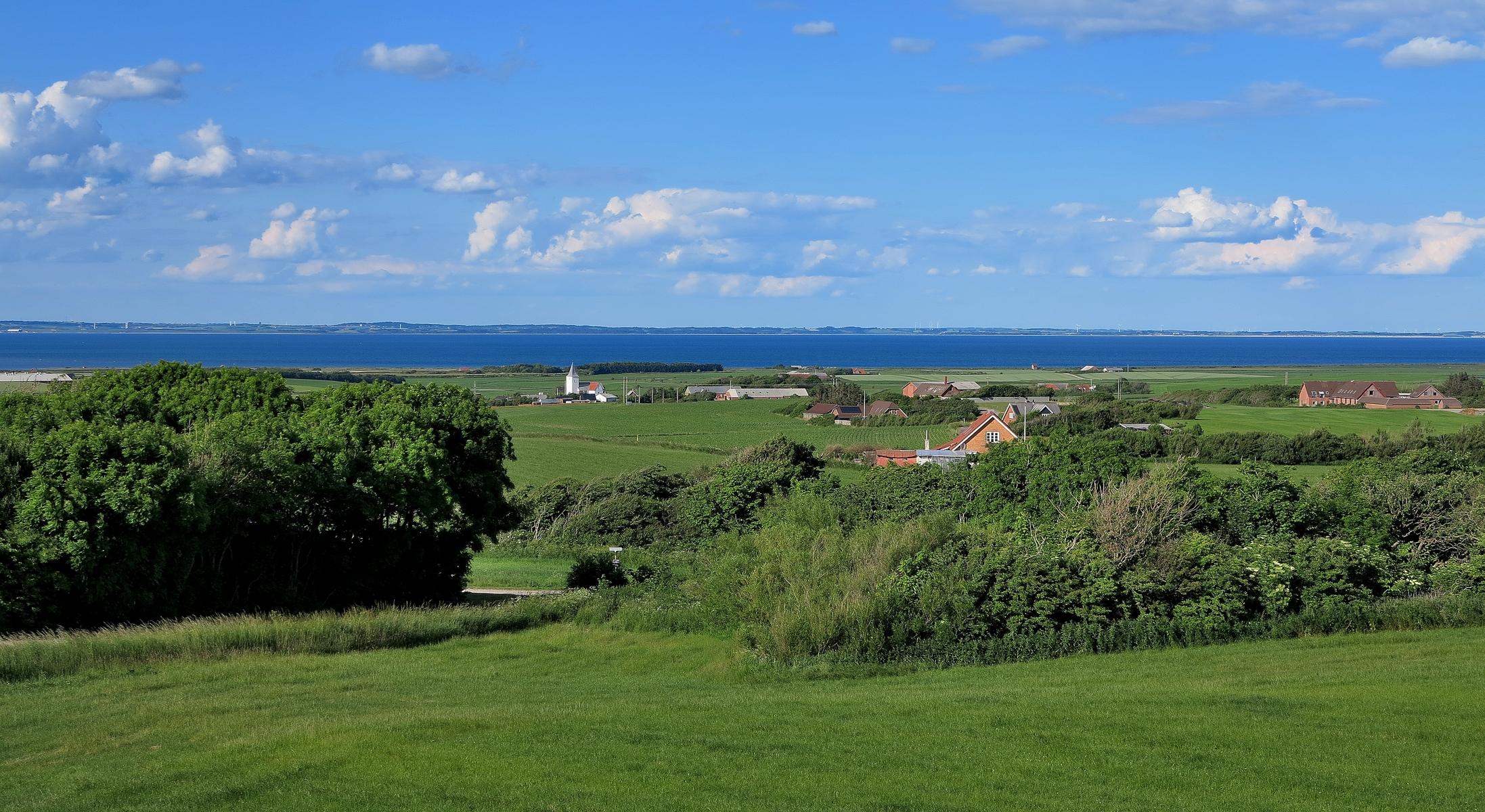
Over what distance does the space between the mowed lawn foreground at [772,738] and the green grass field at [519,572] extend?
1711 cm

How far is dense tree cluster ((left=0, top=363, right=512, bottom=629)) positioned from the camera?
25906 mm

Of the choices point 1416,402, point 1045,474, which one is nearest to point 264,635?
point 1045,474

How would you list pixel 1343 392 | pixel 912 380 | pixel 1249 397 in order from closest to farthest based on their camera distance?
pixel 1343 392
pixel 1249 397
pixel 912 380

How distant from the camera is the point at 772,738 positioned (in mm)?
16469

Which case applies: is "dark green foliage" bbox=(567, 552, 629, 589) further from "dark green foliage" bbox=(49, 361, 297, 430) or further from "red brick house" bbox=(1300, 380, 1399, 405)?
"red brick house" bbox=(1300, 380, 1399, 405)

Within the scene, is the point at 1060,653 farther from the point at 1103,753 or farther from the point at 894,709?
the point at 1103,753

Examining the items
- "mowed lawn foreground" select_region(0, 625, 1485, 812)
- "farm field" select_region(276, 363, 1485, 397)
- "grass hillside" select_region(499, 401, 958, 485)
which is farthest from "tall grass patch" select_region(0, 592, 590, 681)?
"farm field" select_region(276, 363, 1485, 397)

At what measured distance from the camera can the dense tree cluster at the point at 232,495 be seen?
25.9m

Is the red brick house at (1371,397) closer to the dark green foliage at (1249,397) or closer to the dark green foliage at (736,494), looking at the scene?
the dark green foliage at (1249,397)

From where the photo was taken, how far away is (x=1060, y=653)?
80.1 ft

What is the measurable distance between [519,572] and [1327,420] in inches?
2889

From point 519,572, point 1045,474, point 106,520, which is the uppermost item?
point 1045,474

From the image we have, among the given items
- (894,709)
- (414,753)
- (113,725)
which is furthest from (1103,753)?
(113,725)

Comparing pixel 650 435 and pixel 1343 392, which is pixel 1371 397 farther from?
pixel 650 435
